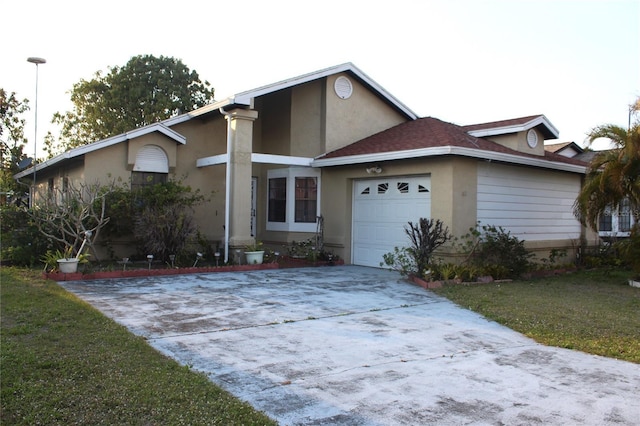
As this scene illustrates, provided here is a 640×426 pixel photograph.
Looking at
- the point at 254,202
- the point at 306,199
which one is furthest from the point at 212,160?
the point at 306,199

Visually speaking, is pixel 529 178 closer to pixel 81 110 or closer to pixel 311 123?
pixel 311 123

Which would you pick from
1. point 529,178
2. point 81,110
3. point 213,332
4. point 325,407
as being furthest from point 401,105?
point 81,110

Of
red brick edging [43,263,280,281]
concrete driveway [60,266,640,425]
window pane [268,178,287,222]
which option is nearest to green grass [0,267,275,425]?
concrete driveway [60,266,640,425]

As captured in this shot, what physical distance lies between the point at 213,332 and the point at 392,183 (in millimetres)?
7812

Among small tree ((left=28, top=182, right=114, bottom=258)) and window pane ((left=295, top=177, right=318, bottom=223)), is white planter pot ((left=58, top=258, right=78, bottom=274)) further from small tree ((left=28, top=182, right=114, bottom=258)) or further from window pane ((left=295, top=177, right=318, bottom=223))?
window pane ((left=295, top=177, right=318, bottom=223))

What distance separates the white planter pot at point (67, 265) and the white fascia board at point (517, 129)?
10.5 metres

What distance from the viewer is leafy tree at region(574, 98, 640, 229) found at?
34.2 ft

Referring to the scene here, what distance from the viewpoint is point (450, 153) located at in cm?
1131

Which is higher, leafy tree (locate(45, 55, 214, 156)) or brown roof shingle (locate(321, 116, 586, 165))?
leafy tree (locate(45, 55, 214, 156))

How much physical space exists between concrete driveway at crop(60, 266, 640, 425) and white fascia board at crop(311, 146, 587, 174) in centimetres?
353

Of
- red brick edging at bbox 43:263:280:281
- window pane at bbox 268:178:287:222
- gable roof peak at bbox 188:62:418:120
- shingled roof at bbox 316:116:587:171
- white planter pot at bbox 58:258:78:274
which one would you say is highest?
gable roof peak at bbox 188:62:418:120

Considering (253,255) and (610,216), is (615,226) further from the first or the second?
(253,255)

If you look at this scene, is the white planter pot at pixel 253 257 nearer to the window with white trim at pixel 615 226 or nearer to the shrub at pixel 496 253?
the shrub at pixel 496 253

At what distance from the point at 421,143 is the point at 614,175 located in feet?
13.2
